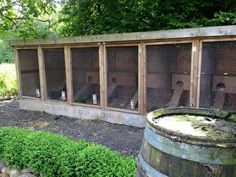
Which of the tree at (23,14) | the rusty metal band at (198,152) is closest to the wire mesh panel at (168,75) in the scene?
the rusty metal band at (198,152)

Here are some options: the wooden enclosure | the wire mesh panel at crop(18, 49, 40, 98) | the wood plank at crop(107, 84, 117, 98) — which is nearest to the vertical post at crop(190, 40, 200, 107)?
the wooden enclosure

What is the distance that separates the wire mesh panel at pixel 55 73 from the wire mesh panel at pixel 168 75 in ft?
7.03

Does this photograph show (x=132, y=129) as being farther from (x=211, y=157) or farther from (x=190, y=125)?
(x=211, y=157)

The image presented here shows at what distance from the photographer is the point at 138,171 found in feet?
5.04

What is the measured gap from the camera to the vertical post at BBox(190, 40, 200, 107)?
371cm

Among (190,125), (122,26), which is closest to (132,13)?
(122,26)

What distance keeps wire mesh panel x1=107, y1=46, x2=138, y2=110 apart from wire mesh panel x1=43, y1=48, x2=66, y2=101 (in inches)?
49.2

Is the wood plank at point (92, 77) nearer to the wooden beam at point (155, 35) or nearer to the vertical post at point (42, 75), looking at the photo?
the wooden beam at point (155, 35)

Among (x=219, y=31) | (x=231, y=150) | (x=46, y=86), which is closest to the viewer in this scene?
(x=231, y=150)

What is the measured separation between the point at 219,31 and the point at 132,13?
118 inches

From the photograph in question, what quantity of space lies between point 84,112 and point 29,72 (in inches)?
78.0

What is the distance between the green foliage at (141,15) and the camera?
5.17 meters

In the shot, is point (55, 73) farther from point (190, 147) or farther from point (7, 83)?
point (190, 147)

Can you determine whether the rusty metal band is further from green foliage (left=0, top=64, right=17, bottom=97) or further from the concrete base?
green foliage (left=0, top=64, right=17, bottom=97)
